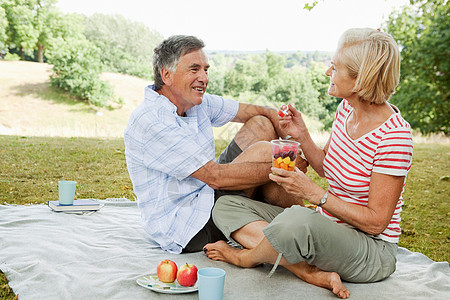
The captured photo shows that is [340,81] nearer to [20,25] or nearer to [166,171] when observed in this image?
[166,171]

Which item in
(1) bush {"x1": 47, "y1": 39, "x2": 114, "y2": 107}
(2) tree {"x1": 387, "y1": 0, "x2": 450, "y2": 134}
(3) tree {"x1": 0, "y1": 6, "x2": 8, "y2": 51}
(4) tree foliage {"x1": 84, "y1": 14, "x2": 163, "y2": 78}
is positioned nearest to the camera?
(2) tree {"x1": 387, "y1": 0, "x2": 450, "y2": 134}

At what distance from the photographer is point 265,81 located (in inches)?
1049

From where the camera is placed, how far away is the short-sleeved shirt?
3260 millimetres

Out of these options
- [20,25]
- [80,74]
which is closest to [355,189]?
[80,74]

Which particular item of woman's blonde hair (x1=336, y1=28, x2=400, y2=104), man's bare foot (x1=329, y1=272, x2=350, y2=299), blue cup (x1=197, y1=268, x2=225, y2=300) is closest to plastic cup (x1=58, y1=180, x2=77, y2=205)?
blue cup (x1=197, y1=268, x2=225, y2=300)

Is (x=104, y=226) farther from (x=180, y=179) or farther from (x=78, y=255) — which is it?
(x=180, y=179)

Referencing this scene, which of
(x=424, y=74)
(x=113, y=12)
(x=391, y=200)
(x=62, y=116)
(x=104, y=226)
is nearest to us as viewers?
(x=391, y=200)

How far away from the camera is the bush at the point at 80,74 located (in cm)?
2758

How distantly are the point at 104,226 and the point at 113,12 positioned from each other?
38.3 metres

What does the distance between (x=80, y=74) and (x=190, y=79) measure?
2610 cm

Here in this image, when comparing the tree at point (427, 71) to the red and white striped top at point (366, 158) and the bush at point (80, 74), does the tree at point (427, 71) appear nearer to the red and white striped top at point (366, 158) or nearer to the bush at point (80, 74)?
the red and white striped top at point (366, 158)

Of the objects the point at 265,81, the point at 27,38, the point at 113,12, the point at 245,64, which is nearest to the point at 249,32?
the point at 245,64

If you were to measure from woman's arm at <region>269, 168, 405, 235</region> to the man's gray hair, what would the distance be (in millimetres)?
1328

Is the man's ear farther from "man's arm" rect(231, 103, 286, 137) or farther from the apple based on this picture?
the apple
